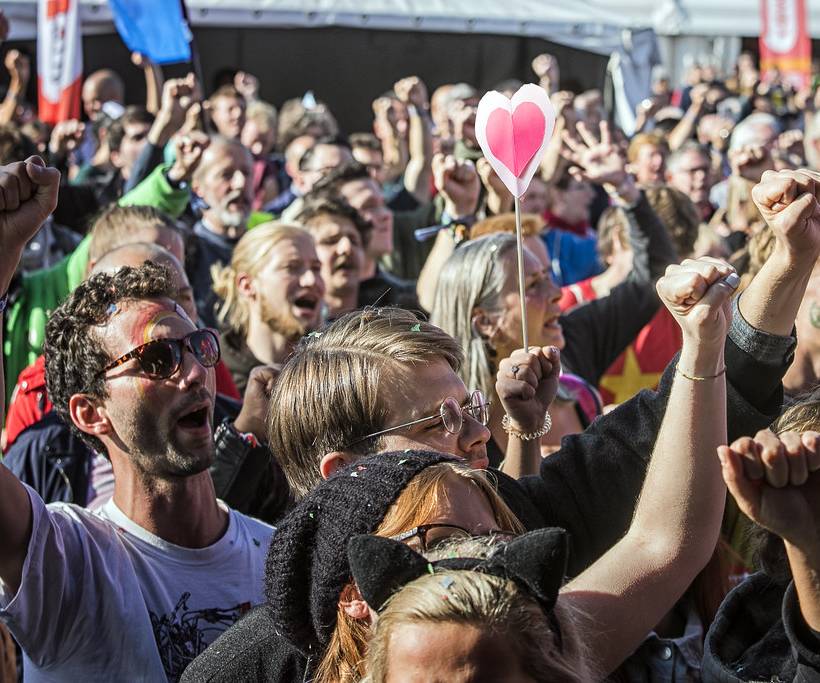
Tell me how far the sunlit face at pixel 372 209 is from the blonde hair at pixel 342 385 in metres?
3.04

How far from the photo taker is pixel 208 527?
2.56 meters

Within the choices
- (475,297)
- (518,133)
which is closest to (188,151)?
(475,297)

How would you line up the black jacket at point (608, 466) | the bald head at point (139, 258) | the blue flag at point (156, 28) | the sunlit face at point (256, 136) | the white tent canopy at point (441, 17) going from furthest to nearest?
1. the white tent canopy at point (441, 17)
2. the sunlit face at point (256, 136)
3. the blue flag at point (156, 28)
4. the bald head at point (139, 258)
5. the black jacket at point (608, 466)

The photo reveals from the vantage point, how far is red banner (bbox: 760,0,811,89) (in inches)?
521

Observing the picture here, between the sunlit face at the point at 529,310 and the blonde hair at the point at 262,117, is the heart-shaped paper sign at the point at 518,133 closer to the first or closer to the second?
the sunlit face at the point at 529,310

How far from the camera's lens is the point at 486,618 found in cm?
141

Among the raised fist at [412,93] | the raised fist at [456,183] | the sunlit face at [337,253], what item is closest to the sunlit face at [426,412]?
the raised fist at [456,183]

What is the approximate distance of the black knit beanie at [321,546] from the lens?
1660 mm

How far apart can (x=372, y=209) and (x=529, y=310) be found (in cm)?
199

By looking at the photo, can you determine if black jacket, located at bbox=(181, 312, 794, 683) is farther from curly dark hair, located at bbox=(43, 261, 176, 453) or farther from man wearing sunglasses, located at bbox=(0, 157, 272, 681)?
curly dark hair, located at bbox=(43, 261, 176, 453)

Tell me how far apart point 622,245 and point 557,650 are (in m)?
3.79

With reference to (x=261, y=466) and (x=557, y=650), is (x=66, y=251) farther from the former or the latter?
(x=557, y=650)

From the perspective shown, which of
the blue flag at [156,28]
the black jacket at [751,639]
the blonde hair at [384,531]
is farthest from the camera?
the blue flag at [156,28]

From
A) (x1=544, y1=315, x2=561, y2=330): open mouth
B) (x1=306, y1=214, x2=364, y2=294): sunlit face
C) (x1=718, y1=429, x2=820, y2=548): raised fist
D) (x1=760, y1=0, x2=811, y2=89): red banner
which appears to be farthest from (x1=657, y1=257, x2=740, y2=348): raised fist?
(x1=760, y1=0, x2=811, y2=89): red banner
